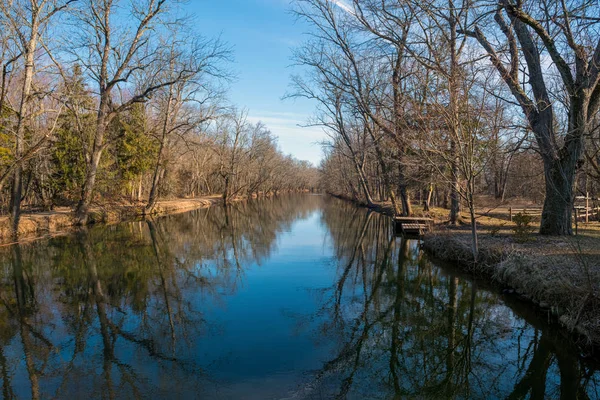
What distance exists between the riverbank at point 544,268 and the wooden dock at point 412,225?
411 cm

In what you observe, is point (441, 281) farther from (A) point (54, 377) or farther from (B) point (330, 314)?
(A) point (54, 377)

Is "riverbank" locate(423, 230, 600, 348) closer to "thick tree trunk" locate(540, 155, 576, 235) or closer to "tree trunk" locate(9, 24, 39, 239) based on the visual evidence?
"thick tree trunk" locate(540, 155, 576, 235)

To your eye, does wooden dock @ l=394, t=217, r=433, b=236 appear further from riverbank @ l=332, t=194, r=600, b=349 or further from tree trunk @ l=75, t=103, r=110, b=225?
tree trunk @ l=75, t=103, r=110, b=225

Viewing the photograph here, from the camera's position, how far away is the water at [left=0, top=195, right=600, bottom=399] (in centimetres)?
495

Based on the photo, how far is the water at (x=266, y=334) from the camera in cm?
495

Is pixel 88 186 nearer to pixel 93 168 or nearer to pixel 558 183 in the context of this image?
pixel 93 168

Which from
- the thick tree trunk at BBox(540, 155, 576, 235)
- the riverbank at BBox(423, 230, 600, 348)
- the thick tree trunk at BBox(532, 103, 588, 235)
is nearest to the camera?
the riverbank at BBox(423, 230, 600, 348)

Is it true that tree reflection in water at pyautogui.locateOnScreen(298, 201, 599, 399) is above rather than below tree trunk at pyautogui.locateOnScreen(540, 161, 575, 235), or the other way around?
below

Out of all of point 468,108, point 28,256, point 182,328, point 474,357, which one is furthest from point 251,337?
point 28,256

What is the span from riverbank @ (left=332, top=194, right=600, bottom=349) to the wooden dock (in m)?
4.11

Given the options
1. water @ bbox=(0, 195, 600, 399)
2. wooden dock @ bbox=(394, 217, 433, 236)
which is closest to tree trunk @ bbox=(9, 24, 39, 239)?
water @ bbox=(0, 195, 600, 399)

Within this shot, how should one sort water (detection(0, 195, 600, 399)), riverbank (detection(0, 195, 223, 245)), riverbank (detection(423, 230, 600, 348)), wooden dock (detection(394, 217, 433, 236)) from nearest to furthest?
1. water (detection(0, 195, 600, 399))
2. riverbank (detection(423, 230, 600, 348))
3. riverbank (detection(0, 195, 223, 245))
4. wooden dock (detection(394, 217, 433, 236))

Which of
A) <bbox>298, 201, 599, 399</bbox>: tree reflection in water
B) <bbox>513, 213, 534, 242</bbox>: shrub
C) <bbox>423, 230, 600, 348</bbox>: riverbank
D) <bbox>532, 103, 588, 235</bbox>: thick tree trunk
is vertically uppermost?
<bbox>532, 103, 588, 235</bbox>: thick tree trunk

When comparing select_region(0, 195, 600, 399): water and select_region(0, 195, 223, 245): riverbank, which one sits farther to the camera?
select_region(0, 195, 223, 245): riverbank
